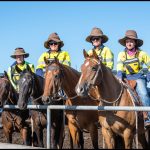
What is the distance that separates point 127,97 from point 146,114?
61 cm

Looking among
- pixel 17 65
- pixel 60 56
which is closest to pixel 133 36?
pixel 60 56

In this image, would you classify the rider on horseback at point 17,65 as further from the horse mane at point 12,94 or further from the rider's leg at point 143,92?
the rider's leg at point 143,92

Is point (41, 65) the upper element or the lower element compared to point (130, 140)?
upper

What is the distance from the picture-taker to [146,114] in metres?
7.64

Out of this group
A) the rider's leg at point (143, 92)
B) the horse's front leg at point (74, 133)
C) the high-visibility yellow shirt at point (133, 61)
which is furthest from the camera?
the high-visibility yellow shirt at point (133, 61)

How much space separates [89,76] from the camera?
7.00 meters

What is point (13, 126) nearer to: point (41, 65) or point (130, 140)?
point (41, 65)

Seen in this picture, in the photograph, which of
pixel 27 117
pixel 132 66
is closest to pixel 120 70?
pixel 132 66

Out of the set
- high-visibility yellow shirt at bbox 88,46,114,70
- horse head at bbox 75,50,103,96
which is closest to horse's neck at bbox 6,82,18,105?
high-visibility yellow shirt at bbox 88,46,114,70

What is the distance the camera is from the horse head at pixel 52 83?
24.9 ft

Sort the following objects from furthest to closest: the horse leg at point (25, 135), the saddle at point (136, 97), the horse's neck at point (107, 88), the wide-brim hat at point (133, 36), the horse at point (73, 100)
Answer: the horse leg at point (25, 135), the wide-brim hat at point (133, 36), the horse at point (73, 100), the saddle at point (136, 97), the horse's neck at point (107, 88)

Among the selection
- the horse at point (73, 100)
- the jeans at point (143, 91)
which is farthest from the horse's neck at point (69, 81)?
the jeans at point (143, 91)

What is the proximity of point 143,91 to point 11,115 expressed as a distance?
3.61 m

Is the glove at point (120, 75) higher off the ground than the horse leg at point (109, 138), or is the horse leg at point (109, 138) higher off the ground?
the glove at point (120, 75)
